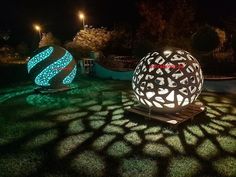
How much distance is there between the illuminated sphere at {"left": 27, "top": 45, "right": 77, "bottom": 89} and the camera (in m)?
10.4

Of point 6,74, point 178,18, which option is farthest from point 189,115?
point 178,18

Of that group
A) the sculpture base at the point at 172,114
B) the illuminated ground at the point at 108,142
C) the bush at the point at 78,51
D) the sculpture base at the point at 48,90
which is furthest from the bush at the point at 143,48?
the sculpture base at the point at 172,114

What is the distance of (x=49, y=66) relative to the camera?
10.4m

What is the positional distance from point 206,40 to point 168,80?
1334cm

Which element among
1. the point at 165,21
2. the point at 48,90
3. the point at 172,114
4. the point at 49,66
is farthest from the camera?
the point at 165,21

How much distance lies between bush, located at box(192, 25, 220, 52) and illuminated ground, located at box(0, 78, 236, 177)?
34.1ft

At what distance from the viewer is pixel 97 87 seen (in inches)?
460

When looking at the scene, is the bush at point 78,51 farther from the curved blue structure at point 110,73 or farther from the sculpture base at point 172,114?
the sculpture base at point 172,114

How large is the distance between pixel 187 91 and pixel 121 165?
2.54 metres

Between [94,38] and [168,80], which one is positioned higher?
[94,38]

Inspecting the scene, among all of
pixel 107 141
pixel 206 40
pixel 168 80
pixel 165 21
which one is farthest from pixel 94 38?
pixel 107 141

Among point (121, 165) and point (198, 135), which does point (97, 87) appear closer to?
point (198, 135)

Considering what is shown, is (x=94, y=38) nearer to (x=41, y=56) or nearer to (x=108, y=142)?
(x=41, y=56)

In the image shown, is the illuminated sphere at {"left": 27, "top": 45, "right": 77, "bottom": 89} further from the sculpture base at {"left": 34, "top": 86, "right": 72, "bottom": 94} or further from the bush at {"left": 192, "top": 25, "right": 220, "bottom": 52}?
the bush at {"left": 192, "top": 25, "right": 220, "bottom": 52}
